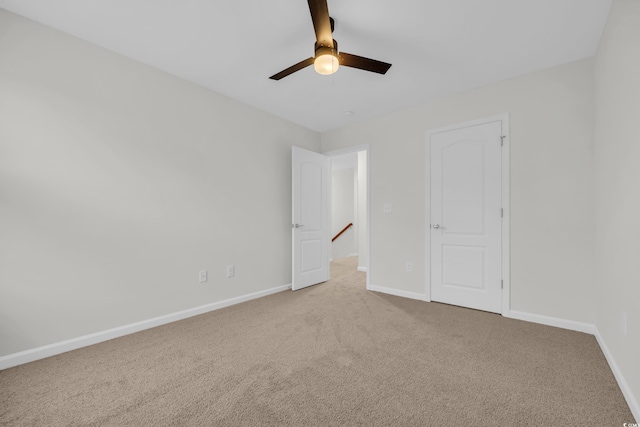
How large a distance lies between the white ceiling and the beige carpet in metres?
2.44

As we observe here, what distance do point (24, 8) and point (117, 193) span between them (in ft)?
4.51

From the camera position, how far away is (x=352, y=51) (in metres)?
2.36

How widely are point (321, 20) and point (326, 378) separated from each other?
87.2 inches

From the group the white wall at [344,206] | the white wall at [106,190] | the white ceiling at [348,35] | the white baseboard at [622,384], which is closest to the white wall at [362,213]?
the white wall at [344,206]

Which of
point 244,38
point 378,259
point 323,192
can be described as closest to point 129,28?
point 244,38

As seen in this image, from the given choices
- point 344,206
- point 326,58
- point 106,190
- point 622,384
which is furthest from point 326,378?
point 344,206

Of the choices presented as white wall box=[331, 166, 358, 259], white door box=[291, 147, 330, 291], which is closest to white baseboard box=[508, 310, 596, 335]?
white door box=[291, 147, 330, 291]

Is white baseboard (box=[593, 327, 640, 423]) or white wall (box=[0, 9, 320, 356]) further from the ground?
white wall (box=[0, 9, 320, 356])

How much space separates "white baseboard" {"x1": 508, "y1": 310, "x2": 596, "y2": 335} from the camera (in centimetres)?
238

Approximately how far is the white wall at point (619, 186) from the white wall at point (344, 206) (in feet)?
17.4

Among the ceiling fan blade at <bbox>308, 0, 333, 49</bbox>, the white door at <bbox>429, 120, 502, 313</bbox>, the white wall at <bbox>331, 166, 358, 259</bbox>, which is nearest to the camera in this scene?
the ceiling fan blade at <bbox>308, 0, 333, 49</bbox>

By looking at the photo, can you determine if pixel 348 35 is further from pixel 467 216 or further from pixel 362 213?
pixel 362 213

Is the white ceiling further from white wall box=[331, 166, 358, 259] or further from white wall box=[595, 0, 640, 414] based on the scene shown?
white wall box=[331, 166, 358, 259]

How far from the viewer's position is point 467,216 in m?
3.05
